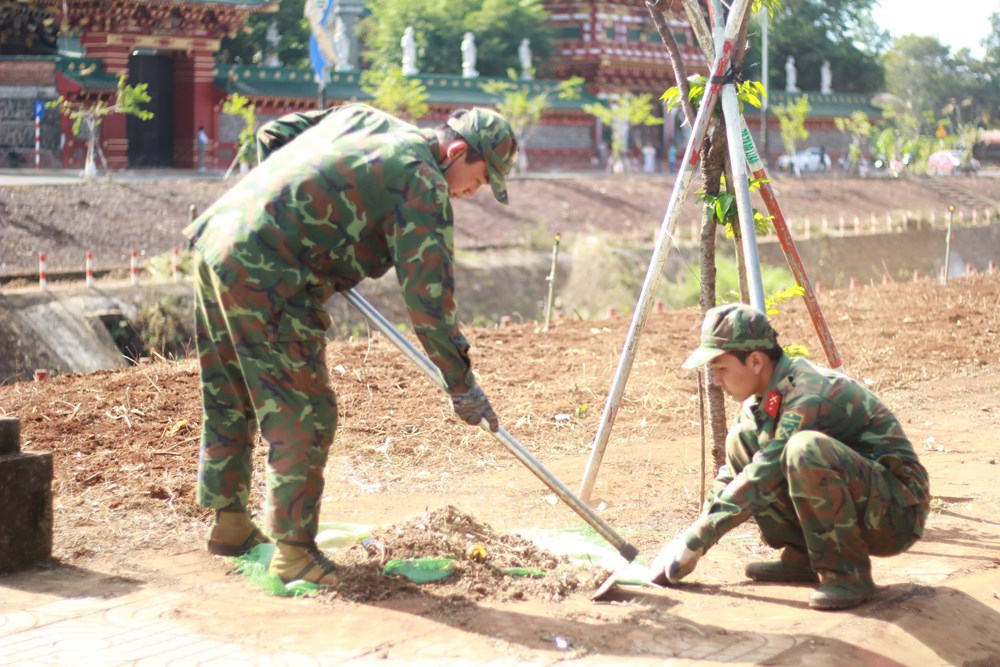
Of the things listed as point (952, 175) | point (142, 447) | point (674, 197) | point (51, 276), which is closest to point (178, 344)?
point (51, 276)

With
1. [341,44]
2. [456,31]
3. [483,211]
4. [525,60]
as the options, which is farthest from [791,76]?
[483,211]

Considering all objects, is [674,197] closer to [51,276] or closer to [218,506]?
[218,506]

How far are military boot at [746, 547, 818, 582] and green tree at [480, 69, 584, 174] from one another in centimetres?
2520

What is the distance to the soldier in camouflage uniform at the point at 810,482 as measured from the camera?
14.7 ft

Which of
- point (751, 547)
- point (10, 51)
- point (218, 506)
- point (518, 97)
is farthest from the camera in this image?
point (518, 97)

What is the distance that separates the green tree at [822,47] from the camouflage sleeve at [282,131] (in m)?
45.4

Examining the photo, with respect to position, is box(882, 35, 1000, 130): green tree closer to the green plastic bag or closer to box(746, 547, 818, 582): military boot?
box(746, 547, 818, 582): military boot

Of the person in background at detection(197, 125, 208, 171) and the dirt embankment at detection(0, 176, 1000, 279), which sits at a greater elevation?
the person in background at detection(197, 125, 208, 171)

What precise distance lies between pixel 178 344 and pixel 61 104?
10887 mm

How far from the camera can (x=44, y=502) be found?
192 inches

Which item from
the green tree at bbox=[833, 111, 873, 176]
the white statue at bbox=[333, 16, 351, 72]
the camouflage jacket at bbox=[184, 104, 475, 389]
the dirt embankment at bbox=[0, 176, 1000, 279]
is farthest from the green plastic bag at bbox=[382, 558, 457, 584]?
the green tree at bbox=[833, 111, 873, 176]

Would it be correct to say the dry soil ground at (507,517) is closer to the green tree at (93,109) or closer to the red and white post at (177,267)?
the red and white post at (177,267)

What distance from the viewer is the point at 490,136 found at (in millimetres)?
4648

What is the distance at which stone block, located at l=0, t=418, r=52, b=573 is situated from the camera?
477 centimetres
